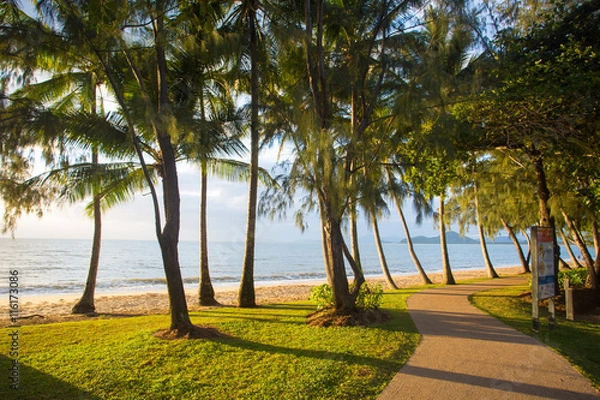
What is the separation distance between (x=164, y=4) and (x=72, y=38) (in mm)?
1643

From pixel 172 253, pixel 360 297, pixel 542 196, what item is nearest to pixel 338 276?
pixel 360 297

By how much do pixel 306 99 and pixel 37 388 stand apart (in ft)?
22.4

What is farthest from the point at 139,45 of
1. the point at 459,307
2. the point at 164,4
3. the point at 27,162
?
the point at 459,307

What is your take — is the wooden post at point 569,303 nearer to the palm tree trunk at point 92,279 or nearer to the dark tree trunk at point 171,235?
the dark tree trunk at point 171,235

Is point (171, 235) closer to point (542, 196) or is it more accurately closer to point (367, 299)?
point (367, 299)

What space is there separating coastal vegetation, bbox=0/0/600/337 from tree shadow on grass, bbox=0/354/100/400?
2.18 metres

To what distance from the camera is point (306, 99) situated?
8734 mm

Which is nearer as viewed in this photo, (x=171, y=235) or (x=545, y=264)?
(x=171, y=235)

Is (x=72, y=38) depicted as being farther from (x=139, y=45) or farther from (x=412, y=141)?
(x=412, y=141)

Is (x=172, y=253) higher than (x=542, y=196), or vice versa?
(x=542, y=196)

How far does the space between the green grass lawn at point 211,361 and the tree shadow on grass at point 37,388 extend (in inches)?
0.4

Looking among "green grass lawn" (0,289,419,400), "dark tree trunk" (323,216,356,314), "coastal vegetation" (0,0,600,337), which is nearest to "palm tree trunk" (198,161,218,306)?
"coastal vegetation" (0,0,600,337)

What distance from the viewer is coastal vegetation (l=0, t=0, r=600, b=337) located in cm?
672

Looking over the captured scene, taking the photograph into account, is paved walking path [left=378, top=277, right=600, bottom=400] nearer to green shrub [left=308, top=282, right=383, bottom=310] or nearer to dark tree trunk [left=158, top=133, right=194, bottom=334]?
green shrub [left=308, top=282, right=383, bottom=310]
